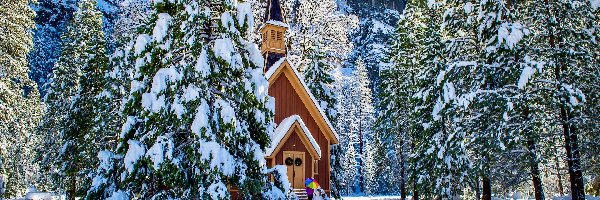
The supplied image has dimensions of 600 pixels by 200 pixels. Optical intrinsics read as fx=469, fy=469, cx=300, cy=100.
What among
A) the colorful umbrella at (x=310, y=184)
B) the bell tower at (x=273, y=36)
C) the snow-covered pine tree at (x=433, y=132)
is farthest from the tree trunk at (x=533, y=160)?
the bell tower at (x=273, y=36)

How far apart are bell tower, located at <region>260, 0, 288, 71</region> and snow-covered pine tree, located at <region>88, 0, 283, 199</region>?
11.8 meters

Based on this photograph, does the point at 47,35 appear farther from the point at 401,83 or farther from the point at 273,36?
the point at 401,83

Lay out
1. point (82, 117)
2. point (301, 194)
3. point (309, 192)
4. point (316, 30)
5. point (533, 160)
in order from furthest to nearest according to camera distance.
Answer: point (316, 30) < point (82, 117) < point (301, 194) < point (309, 192) < point (533, 160)

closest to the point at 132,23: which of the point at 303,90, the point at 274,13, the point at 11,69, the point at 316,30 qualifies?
the point at 11,69

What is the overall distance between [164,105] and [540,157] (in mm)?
11279

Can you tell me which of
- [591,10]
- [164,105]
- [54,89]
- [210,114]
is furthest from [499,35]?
[54,89]

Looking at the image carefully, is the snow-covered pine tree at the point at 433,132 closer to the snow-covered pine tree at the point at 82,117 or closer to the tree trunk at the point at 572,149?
the tree trunk at the point at 572,149

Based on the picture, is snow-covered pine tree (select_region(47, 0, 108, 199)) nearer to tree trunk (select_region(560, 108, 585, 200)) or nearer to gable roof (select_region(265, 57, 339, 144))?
gable roof (select_region(265, 57, 339, 144))

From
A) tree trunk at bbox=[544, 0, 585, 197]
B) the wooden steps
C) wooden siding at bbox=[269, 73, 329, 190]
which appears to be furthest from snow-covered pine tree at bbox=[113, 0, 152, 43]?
tree trunk at bbox=[544, 0, 585, 197]

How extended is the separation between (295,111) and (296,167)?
2.68 meters

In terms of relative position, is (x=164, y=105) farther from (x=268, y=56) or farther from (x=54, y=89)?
(x=54, y=89)

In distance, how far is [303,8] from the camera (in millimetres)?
28484

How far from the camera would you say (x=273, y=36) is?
2355 centimetres

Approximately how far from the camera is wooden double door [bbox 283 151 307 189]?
64.8 ft
